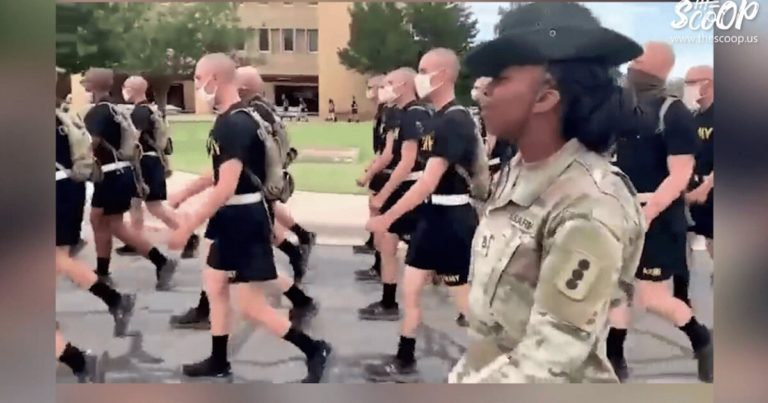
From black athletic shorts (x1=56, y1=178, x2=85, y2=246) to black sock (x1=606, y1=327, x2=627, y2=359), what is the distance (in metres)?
1.34

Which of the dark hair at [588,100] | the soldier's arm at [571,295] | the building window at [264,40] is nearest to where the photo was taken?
the soldier's arm at [571,295]

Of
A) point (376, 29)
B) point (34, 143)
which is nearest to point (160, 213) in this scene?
point (34, 143)

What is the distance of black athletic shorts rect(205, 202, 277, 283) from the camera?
2.00 m

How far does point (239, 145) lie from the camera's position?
77.8 inches

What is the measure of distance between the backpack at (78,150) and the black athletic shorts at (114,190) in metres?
0.02

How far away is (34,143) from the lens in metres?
2.00

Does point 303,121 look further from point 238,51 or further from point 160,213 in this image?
point 160,213

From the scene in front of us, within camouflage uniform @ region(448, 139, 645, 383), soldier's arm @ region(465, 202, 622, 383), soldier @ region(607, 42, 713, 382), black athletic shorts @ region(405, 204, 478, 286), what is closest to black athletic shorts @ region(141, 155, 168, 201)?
black athletic shorts @ region(405, 204, 478, 286)

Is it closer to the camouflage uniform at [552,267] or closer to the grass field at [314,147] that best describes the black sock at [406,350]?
the camouflage uniform at [552,267]

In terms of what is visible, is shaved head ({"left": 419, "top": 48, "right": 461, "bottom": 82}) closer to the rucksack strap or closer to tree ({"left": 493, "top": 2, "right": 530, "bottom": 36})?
tree ({"left": 493, "top": 2, "right": 530, "bottom": 36})

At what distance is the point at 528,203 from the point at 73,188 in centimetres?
112

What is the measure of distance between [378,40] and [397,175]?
33cm

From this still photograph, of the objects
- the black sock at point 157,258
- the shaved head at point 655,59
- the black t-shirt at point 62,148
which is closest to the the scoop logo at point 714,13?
the shaved head at point 655,59

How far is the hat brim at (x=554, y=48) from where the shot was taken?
1.90 m
